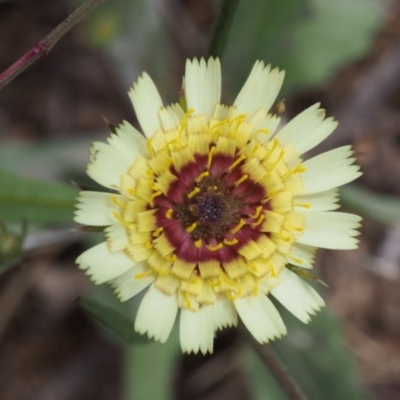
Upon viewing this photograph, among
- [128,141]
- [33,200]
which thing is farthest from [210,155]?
[33,200]

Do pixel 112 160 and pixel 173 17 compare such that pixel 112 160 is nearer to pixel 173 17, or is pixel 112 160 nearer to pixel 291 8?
pixel 291 8

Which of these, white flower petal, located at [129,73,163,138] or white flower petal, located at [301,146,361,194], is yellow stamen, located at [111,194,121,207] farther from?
white flower petal, located at [301,146,361,194]

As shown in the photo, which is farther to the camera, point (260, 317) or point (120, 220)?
point (260, 317)

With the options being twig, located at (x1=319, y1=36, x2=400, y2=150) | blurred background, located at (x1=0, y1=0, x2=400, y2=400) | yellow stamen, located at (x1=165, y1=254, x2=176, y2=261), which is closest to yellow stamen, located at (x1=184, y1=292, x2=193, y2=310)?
yellow stamen, located at (x1=165, y1=254, x2=176, y2=261)

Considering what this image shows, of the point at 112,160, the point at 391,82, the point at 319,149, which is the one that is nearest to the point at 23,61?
the point at 112,160

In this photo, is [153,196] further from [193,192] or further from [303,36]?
[303,36]

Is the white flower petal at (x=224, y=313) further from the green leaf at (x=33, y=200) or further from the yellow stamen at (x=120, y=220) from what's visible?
the green leaf at (x=33, y=200)
